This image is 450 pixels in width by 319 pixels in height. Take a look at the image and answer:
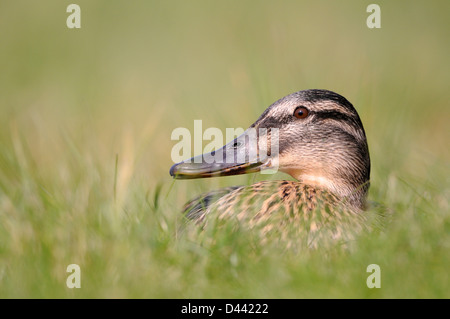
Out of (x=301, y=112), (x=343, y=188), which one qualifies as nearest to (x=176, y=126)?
(x=301, y=112)

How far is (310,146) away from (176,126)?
289cm

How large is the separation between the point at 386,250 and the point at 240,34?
8.00m

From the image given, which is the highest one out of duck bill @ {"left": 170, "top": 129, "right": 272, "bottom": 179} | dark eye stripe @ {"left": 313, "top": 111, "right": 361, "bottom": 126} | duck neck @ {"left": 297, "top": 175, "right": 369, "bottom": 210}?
dark eye stripe @ {"left": 313, "top": 111, "right": 361, "bottom": 126}

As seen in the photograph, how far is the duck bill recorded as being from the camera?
3803mm

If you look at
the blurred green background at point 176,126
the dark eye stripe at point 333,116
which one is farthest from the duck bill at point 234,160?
the dark eye stripe at point 333,116

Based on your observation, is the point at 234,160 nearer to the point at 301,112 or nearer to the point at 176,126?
the point at 301,112

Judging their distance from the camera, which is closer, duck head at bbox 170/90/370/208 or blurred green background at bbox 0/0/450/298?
blurred green background at bbox 0/0/450/298

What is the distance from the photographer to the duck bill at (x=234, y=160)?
380 cm

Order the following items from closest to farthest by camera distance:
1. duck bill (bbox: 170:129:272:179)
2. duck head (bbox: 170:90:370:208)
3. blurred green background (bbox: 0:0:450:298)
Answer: blurred green background (bbox: 0:0:450:298), duck bill (bbox: 170:129:272:179), duck head (bbox: 170:90:370:208)

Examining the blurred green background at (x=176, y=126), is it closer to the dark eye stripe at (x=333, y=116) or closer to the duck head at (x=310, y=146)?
the duck head at (x=310, y=146)

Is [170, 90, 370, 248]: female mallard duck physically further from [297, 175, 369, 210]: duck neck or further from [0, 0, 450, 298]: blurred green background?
[0, 0, 450, 298]: blurred green background

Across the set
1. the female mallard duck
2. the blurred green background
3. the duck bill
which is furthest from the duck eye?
the blurred green background

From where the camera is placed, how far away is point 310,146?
3.97 meters

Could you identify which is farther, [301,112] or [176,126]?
[176,126]
